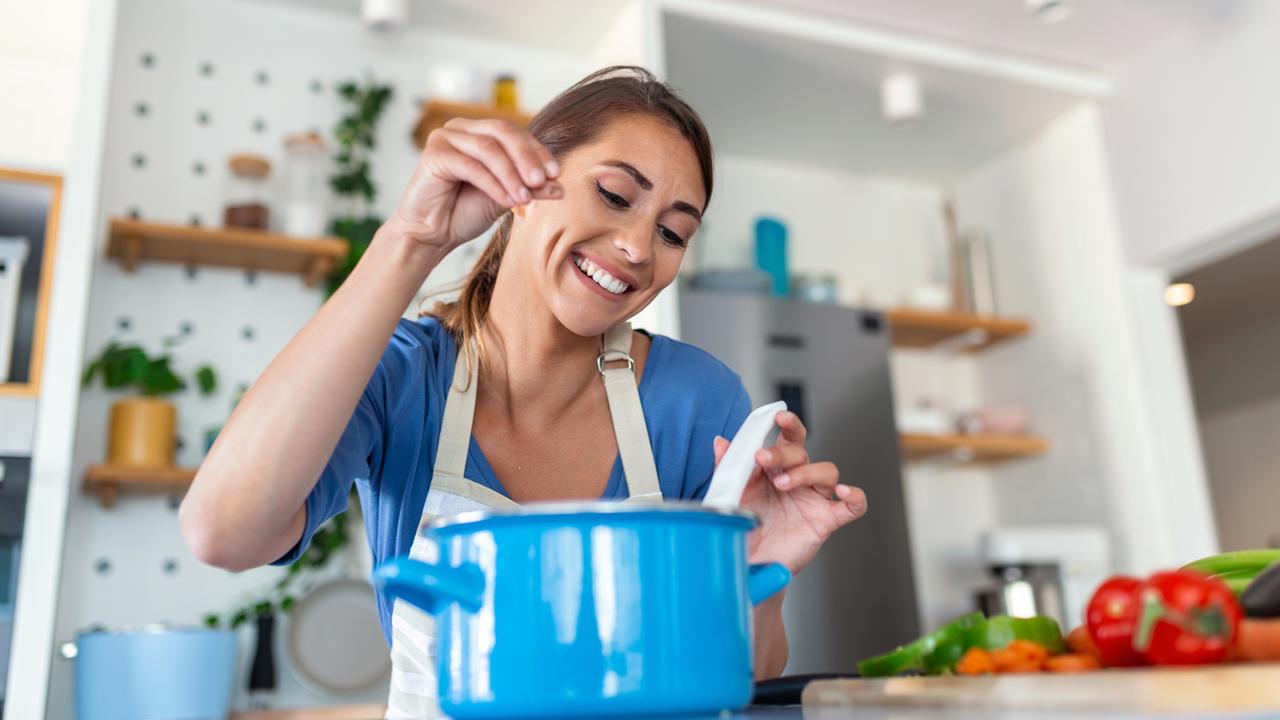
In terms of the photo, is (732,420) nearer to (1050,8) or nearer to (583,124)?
(583,124)

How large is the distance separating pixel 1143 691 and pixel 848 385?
263 cm

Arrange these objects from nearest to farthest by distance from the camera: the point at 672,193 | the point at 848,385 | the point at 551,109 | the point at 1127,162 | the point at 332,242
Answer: the point at 672,193 < the point at 551,109 < the point at 332,242 < the point at 848,385 < the point at 1127,162

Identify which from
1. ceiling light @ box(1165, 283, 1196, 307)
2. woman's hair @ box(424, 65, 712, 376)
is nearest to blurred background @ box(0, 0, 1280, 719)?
ceiling light @ box(1165, 283, 1196, 307)

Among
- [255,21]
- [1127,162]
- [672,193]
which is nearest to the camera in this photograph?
[672,193]

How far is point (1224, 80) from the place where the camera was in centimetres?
304

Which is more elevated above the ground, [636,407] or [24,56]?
[24,56]

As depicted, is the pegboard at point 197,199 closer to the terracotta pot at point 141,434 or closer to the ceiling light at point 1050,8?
the terracotta pot at point 141,434

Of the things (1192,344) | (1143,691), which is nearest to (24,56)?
(1143,691)

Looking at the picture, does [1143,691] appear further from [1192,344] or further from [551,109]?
[1192,344]

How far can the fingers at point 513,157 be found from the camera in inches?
27.0

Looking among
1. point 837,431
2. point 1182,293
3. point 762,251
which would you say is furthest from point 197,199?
point 1182,293

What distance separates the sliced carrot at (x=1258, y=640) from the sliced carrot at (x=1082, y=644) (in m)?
0.10

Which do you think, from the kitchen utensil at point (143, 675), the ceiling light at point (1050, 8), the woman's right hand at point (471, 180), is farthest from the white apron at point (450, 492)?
the ceiling light at point (1050, 8)

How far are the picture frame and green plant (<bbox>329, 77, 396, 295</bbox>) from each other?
2.15 ft
